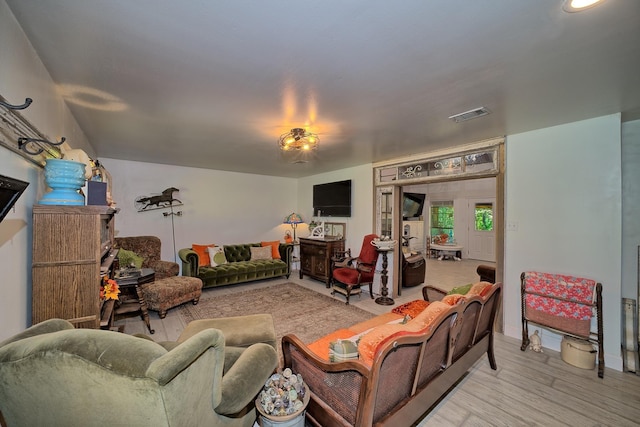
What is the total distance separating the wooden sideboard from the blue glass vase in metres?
3.97

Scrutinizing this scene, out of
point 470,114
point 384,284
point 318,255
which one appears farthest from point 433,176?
point 318,255

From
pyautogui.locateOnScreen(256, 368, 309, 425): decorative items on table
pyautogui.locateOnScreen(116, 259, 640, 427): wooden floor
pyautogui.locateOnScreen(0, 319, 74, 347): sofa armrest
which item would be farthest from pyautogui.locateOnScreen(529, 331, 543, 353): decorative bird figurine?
pyautogui.locateOnScreen(0, 319, 74, 347): sofa armrest

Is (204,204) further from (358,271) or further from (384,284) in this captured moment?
(384,284)

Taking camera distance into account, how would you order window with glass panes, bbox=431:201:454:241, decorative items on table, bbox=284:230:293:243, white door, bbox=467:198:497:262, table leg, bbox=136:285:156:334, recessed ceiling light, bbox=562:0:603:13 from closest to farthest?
recessed ceiling light, bbox=562:0:603:13
table leg, bbox=136:285:156:334
decorative items on table, bbox=284:230:293:243
white door, bbox=467:198:497:262
window with glass panes, bbox=431:201:454:241

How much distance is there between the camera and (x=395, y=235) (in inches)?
180

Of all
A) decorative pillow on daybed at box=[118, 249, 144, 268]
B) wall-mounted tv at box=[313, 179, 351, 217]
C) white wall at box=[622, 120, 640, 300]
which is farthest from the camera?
wall-mounted tv at box=[313, 179, 351, 217]

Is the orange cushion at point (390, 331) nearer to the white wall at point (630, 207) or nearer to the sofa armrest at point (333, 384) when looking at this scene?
the sofa armrest at point (333, 384)

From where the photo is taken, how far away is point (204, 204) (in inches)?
216

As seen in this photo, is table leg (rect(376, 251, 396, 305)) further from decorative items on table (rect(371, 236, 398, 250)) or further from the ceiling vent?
the ceiling vent

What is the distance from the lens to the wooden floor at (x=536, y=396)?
180 cm

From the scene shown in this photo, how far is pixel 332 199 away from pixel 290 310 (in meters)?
2.68

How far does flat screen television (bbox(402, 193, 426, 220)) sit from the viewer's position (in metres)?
8.16

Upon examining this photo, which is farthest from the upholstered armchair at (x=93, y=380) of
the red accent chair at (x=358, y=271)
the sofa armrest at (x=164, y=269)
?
the sofa armrest at (x=164, y=269)

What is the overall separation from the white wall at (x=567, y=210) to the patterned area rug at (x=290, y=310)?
2.14m
